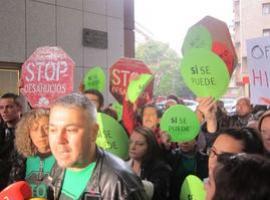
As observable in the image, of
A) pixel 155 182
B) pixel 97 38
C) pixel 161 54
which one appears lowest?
pixel 155 182

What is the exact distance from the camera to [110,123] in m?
3.57

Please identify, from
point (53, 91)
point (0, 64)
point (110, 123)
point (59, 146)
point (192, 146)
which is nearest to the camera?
point (59, 146)

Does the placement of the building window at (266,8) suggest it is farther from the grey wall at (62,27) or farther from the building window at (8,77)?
the building window at (8,77)

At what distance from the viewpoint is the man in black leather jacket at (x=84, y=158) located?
1.92 metres

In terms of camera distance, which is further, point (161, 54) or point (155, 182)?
point (161, 54)

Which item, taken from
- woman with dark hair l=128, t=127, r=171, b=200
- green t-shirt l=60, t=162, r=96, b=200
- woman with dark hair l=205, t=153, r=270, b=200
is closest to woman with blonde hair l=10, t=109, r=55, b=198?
woman with dark hair l=128, t=127, r=171, b=200

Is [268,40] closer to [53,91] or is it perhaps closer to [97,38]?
[53,91]

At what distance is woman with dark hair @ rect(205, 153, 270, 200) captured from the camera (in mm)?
1467

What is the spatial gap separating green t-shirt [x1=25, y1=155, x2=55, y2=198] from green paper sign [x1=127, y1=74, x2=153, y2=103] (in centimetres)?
137

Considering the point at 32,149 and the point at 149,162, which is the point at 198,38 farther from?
the point at 32,149

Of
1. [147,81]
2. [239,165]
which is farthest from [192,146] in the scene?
[239,165]

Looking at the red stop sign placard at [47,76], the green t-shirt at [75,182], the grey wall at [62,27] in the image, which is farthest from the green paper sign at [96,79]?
the grey wall at [62,27]

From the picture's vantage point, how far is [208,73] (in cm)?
354

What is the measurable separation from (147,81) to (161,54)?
178ft
